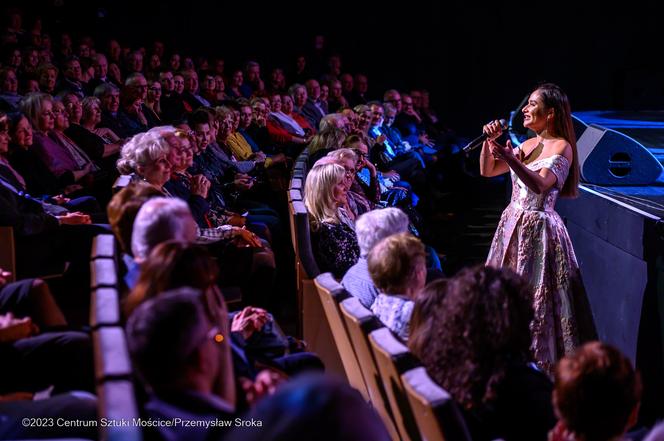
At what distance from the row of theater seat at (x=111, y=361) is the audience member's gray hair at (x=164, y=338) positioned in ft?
0.20

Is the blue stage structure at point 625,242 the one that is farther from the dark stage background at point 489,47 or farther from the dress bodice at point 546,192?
the dark stage background at point 489,47

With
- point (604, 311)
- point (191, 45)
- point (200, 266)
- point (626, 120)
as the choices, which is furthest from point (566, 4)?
point (200, 266)

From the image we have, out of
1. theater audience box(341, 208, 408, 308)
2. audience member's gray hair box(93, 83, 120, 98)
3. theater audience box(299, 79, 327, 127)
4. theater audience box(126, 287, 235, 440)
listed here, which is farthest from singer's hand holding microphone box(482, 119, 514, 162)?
theater audience box(299, 79, 327, 127)

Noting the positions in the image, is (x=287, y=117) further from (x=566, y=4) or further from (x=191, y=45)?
(x=566, y=4)

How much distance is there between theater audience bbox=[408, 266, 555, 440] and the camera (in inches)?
72.8

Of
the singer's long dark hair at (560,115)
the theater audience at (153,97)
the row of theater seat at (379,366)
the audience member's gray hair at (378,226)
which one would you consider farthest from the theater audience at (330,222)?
the theater audience at (153,97)

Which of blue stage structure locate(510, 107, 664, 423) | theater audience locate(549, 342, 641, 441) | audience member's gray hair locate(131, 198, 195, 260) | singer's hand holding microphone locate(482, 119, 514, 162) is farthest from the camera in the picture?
blue stage structure locate(510, 107, 664, 423)

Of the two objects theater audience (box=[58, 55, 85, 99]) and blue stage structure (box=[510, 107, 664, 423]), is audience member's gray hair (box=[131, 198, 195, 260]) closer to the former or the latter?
blue stage structure (box=[510, 107, 664, 423])

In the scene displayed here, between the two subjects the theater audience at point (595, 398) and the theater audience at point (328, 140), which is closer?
the theater audience at point (595, 398)

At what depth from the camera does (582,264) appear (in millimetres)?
3961

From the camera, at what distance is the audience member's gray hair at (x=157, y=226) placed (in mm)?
2271

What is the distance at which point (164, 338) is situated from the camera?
4.75 feet

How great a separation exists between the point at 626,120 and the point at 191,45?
17.6 feet

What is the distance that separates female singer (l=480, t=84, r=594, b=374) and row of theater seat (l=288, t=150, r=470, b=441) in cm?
83
